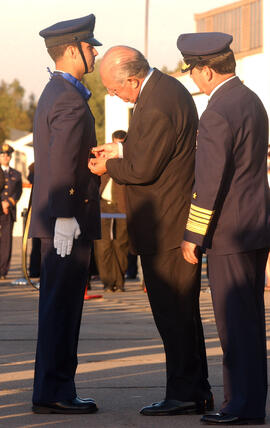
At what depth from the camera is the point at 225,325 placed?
5.19 meters

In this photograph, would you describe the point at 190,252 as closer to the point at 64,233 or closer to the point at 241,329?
the point at 241,329

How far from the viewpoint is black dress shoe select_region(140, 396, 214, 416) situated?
5387 millimetres

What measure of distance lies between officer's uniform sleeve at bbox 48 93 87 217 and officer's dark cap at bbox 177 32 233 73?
62cm

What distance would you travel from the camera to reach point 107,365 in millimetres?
7020

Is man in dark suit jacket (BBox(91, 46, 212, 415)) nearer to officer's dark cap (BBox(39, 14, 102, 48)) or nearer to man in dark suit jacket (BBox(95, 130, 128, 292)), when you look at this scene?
officer's dark cap (BBox(39, 14, 102, 48))

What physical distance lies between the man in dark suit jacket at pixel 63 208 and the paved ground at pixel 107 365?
22 centimetres

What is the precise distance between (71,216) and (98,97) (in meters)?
91.0

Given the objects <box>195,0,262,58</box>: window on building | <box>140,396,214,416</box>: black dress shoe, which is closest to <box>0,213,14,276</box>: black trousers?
<box>140,396,214,416</box>: black dress shoe

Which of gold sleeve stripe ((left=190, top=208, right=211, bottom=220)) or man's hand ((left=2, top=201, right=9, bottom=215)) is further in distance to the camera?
man's hand ((left=2, top=201, right=9, bottom=215))

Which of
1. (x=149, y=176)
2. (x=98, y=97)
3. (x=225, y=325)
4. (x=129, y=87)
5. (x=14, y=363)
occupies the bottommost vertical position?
(x=98, y=97)

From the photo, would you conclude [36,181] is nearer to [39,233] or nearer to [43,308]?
[39,233]

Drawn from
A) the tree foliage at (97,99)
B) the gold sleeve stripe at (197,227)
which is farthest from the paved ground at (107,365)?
the tree foliage at (97,99)

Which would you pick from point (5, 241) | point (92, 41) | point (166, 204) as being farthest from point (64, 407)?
point (5, 241)

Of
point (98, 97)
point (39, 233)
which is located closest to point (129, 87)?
point (39, 233)
